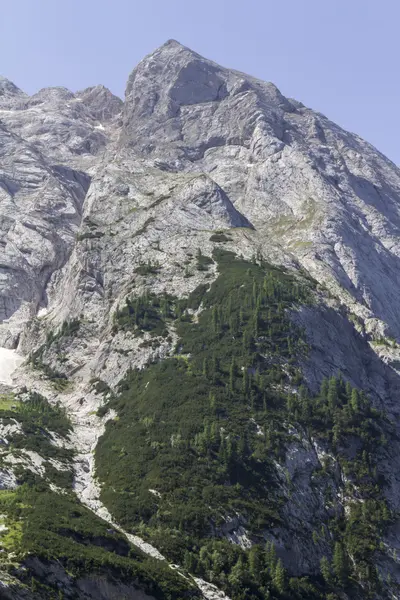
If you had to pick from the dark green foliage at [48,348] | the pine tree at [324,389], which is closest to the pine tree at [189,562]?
the pine tree at [324,389]

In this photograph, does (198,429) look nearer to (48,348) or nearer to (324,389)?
(324,389)

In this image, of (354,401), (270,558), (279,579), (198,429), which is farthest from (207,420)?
(279,579)

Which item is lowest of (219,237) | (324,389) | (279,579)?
(279,579)

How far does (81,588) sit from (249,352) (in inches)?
2652

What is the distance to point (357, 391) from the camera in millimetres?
122875

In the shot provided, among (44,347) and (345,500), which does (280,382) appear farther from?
(44,347)

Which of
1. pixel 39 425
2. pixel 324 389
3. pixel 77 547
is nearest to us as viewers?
pixel 77 547

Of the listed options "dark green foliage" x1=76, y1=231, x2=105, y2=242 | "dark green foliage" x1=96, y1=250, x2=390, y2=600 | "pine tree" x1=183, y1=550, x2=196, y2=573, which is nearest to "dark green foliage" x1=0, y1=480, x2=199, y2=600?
"pine tree" x1=183, y1=550, x2=196, y2=573

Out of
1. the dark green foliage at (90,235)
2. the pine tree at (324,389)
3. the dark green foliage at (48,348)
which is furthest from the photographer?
the dark green foliage at (90,235)

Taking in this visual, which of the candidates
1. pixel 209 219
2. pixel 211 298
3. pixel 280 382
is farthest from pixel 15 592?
pixel 209 219

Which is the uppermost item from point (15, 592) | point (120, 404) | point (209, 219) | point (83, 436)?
point (209, 219)

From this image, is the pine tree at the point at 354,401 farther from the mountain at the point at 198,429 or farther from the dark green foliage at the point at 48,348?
the dark green foliage at the point at 48,348

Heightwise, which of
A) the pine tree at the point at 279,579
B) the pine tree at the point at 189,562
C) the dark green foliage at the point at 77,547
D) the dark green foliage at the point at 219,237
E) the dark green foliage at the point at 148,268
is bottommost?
the dark green foliage at the point at 77,547

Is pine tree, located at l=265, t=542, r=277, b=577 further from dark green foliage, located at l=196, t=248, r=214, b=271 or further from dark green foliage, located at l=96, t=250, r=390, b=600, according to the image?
dark green foliage, located at l=196, t=248, r=214, b=271
